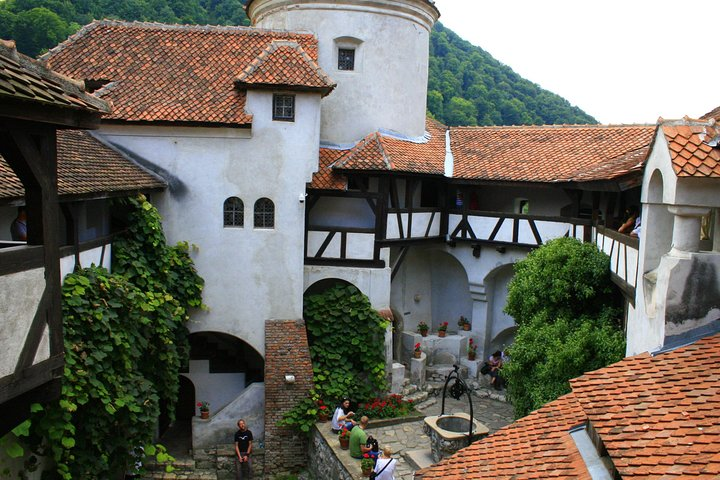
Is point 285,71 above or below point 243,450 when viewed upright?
above

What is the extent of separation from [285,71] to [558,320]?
329 inches

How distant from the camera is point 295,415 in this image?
14.7 m

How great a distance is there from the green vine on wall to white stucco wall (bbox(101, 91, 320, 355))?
720 millimetres

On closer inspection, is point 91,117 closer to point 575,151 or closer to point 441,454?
point 441,454

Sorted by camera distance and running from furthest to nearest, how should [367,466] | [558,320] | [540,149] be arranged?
[540,149], [367,466], [558,320]

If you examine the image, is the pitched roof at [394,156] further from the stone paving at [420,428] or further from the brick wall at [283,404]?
the stone paving at [420,428]

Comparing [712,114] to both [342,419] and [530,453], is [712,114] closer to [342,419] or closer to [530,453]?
[530,453]

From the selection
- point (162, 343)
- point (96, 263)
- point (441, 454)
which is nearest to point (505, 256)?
point (441, 454)

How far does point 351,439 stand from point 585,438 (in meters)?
6.91

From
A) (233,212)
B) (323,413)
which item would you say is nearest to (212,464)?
(323,413)

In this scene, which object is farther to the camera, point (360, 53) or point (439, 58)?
point (439, 58)

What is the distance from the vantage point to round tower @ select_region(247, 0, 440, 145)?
57.0 feet

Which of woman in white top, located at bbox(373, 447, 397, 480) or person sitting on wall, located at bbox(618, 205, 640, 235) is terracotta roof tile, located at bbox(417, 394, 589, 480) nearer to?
woman in white top, located at bbox(373, 447, 397, 480)

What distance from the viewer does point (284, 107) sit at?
1547cm
